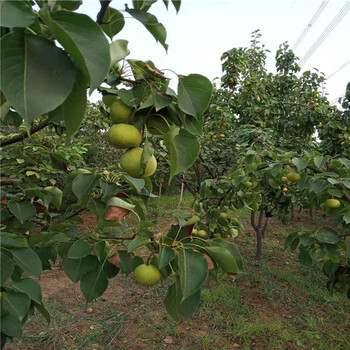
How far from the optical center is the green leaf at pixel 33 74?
0.34 meters

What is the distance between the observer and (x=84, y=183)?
2.94 ft

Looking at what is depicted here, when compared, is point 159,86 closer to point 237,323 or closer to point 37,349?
point 37,349

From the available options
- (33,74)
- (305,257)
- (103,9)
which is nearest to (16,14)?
(33,74)

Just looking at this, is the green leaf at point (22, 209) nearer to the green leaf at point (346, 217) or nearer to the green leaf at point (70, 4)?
the green leaf at point (70, 4)

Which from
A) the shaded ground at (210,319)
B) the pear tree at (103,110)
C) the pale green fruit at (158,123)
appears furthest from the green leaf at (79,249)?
the shaded ground at (210,319)

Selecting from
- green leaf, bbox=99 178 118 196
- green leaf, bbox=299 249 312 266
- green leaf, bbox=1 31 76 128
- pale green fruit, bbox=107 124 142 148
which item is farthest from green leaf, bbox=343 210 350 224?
green leaf, bbox=1 31 76 128

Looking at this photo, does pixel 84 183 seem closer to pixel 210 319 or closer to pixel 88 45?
pixel 88 45

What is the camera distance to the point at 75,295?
290cm

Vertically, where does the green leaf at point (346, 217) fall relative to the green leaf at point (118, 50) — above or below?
below

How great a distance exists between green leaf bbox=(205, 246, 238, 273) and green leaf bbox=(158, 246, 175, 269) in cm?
10

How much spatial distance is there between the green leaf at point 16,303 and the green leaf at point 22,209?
0.22 meters

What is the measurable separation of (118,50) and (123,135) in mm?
156

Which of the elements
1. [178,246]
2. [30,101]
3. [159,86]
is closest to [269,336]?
[178,246]

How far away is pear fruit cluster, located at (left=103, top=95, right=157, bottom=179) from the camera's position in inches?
23.7
